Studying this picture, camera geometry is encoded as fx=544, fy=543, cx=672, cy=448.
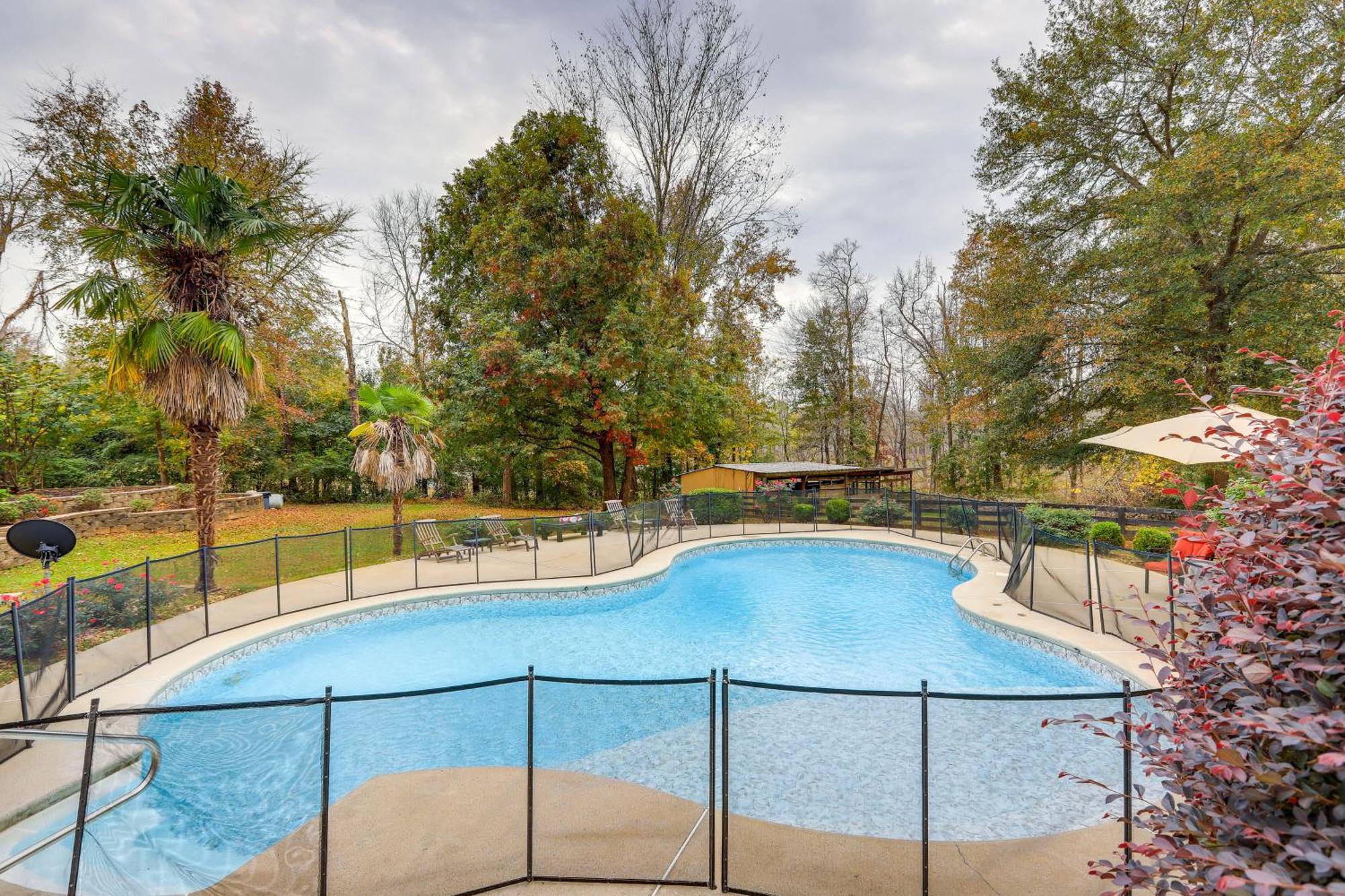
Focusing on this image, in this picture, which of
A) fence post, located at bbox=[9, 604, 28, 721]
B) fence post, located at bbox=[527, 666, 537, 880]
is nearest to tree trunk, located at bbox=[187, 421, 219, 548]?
fence post, located at bbox=[9, 604, 28, 721]

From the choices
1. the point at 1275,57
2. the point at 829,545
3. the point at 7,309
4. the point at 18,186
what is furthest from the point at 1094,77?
the point at 7,309

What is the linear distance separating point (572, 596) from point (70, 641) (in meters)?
6.46

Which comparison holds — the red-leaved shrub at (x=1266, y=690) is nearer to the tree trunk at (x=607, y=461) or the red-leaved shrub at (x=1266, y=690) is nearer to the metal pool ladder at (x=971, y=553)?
the metal pool ladder at (x=971, y=553)

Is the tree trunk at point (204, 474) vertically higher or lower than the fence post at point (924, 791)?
higher

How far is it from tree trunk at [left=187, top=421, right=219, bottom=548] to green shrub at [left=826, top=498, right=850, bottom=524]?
15.5 metres

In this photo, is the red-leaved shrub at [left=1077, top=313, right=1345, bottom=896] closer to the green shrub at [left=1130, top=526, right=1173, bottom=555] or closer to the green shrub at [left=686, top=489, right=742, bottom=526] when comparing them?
the green shrub at [left=1130, top=526, right=1173, bottom=555]

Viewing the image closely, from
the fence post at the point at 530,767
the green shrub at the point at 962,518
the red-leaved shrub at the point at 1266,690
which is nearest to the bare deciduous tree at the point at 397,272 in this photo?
the green shrub at the point at 962,518

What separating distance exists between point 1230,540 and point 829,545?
46.8ft

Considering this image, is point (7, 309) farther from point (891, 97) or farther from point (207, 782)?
point (891, 97)

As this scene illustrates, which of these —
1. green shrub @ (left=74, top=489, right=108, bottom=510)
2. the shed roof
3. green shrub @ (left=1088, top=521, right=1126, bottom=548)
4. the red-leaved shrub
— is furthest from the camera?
the shed roof

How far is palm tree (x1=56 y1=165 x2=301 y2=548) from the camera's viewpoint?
786 centimetres

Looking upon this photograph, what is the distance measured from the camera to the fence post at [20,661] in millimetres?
4746

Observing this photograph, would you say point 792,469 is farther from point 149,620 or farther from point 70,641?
point 70,641

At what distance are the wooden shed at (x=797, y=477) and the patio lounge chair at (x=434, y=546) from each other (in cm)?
1218
